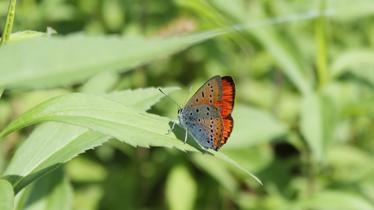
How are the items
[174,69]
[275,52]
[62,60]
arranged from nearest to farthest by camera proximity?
[62,60] → [275,52] → [174,69]

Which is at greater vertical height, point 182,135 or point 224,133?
point 224,133

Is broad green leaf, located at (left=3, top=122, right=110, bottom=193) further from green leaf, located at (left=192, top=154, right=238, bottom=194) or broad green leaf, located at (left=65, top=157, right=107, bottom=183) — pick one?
broad green leaf, located at (left=65, top=157, right=107, bottom=183)

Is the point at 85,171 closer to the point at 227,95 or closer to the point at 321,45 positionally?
the point at 321,45

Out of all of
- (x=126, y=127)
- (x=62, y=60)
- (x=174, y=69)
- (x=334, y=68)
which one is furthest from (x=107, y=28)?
(x=62, y=60)

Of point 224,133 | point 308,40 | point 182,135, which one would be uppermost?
point 308,40

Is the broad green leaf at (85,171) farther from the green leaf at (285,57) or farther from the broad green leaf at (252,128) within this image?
the green leaf at (285,57)

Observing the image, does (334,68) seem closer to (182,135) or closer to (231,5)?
(231,5)

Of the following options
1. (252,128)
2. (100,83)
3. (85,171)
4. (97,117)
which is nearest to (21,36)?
(97,117)

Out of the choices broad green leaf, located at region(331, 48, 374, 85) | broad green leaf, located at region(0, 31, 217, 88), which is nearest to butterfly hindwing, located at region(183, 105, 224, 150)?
broad green leaf, located at region(0, 31, 217, 88)
